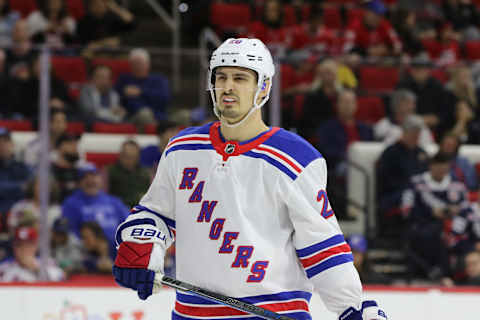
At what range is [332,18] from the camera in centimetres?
858

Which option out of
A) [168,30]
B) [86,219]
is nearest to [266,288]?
[86,219]

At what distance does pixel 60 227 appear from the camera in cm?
507

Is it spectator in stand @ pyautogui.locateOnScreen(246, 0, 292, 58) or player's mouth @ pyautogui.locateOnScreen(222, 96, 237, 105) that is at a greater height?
spectator in stand @ pyautogui.locateOnScreen(246, 0, 292, 58)

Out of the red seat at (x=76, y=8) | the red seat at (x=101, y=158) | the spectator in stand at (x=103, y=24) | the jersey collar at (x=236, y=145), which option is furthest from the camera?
the red seat at (x=76, y=8)

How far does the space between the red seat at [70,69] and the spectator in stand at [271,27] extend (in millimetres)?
2869

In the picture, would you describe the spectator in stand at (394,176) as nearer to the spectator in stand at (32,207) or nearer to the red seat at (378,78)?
the red seat at (378,78)

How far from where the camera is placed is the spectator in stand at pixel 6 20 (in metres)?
7.27

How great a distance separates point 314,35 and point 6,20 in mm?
2815

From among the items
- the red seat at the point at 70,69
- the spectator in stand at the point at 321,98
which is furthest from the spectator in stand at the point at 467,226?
the red seat at the point at 70,69

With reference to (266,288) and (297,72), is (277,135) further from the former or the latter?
(297,72)

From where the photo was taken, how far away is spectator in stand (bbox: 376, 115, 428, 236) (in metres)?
5.46

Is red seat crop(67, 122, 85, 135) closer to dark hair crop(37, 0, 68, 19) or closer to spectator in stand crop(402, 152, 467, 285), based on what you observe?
spectator in stand crop(402, 152, 467, 285)

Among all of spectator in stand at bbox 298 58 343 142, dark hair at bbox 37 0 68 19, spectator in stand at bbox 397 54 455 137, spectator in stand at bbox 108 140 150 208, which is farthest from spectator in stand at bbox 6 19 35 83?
dark hair at bbox 37 0 68 19

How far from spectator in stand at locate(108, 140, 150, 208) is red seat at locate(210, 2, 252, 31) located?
10.6 ft
